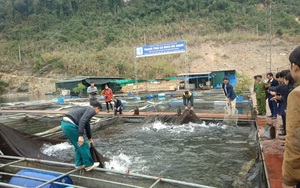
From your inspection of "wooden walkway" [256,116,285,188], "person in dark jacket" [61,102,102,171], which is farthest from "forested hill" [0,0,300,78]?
"person in dark jacket" [61,102,102,171]

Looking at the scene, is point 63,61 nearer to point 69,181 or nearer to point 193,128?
point 193,128

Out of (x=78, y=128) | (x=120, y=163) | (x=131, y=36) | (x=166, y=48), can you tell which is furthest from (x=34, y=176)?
(x=131, y=36)

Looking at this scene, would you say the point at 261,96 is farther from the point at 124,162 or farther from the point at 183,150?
the point at 124,162

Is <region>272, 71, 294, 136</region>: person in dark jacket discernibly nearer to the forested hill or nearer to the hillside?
the hillside

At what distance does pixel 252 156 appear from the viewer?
636cm

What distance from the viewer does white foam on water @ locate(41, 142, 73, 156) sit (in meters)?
6.89

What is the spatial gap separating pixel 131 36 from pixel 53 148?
5441 cm

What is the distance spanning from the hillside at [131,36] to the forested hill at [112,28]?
18 centimetres

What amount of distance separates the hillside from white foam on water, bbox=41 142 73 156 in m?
30.0

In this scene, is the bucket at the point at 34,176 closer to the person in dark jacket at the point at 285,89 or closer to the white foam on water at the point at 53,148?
the white foam on water at the point at 53,148

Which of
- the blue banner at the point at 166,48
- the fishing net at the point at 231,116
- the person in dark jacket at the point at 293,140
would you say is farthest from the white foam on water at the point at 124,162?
the blue banner at the point at 166,48

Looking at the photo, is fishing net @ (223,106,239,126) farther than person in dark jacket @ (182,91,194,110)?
No

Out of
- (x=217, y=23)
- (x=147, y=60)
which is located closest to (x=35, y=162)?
(x=147, y=60)

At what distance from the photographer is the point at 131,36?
59375mm
